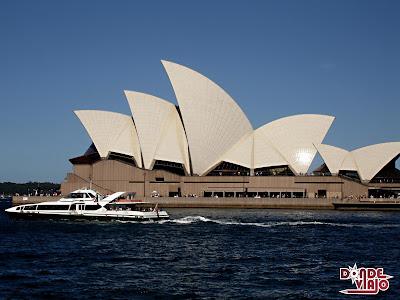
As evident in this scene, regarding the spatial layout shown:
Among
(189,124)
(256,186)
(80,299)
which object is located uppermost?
(189,124)

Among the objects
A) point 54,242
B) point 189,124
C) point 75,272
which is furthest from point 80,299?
point 189,124

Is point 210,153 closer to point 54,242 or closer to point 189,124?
point 189,124

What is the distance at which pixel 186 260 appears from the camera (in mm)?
26406

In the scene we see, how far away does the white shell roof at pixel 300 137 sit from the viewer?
81312 mm

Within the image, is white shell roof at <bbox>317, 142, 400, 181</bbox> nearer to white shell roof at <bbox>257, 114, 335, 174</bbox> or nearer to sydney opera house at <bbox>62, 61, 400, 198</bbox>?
sydney opera house at <bbox>62, 61, 400, 198</bbox>

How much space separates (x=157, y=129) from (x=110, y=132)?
727 cm

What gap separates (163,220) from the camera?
4734cm

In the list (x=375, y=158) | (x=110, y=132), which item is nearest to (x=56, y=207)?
(x=110, y=132)

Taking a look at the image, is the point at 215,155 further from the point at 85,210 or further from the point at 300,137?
the point at 85,210

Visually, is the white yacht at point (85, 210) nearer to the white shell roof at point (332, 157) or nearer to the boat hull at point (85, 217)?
the boat hull at point (85, 217)

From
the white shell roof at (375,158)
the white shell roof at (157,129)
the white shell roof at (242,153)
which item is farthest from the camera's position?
the white shell roof at (242,153)

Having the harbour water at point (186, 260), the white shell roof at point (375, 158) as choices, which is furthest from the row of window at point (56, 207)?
the white shell roof at point (375, 158)

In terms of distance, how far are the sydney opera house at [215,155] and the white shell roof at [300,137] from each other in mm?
144

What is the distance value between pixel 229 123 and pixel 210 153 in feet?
16.5
